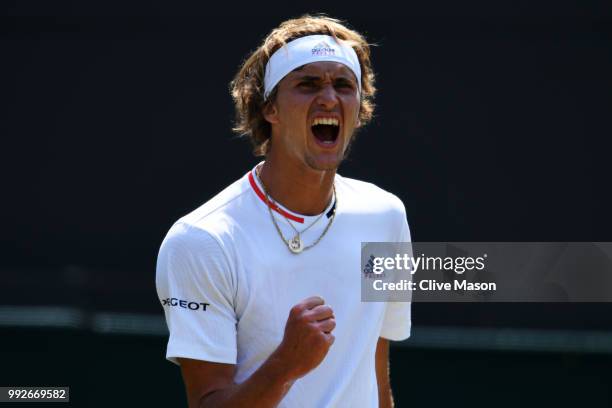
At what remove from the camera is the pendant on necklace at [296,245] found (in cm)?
246

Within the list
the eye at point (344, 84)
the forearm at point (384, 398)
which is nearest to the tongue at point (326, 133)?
the eye at point (344, 84)

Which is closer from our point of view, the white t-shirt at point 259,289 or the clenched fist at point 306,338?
the clenched fist at point 306,338

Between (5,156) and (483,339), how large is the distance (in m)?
2.54

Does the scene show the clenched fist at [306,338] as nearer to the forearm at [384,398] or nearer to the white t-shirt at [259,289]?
the white t-shirt at [259,289]

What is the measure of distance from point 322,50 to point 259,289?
2.03 ft

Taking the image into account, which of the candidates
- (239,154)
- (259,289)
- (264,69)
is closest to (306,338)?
(259,289)

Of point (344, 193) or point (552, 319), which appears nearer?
point (344, 193)

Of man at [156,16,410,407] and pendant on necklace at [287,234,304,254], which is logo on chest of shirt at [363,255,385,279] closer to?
man at [156,16,410,407]

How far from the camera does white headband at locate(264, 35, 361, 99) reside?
8.45 feet

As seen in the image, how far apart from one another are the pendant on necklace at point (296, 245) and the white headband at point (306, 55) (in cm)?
40

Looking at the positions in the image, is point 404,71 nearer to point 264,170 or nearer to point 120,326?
point 120,326

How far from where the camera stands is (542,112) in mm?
5133

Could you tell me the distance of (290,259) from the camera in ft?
8.02

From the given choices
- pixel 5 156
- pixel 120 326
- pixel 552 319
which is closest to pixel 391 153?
pixel 552 319
